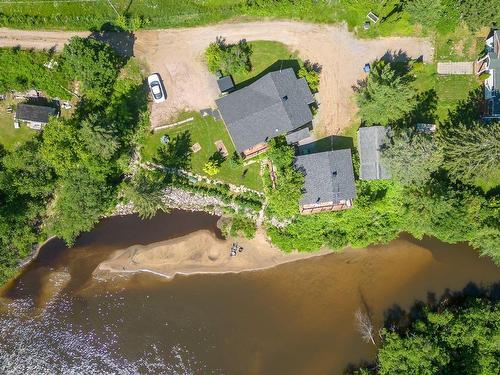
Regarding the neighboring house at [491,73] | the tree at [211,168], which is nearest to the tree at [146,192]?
the tree at [211,168]

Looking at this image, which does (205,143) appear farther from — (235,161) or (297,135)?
(297,135)

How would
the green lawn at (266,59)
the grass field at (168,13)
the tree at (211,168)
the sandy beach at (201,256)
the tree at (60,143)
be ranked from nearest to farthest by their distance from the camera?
the tree at (60,143) < the tree at (211,168) < the grass field at (168,13) < the green lawn at (266,59) < the sandy beach at (201,256)

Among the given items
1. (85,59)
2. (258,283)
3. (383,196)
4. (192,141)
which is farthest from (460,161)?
(85,59)

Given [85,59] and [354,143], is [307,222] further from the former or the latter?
[85,59]

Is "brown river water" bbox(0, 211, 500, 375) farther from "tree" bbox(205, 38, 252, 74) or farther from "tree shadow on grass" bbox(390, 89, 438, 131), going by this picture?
"tree" bbox(205, 38, 252, 74)

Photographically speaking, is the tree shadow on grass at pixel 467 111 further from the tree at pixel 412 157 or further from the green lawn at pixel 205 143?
the green lawn at pixel 205 143
